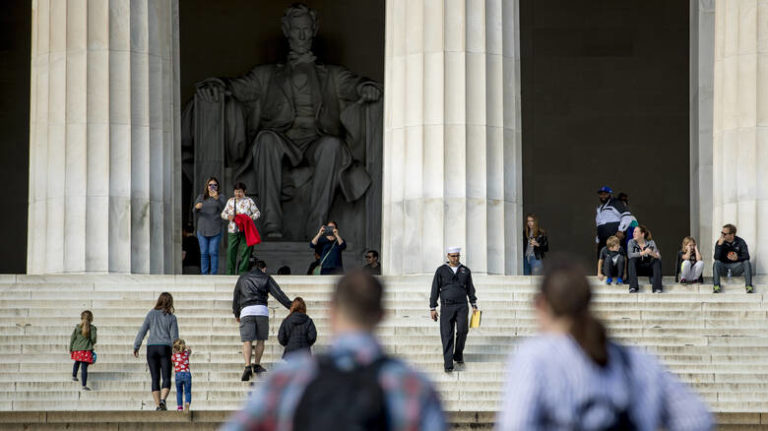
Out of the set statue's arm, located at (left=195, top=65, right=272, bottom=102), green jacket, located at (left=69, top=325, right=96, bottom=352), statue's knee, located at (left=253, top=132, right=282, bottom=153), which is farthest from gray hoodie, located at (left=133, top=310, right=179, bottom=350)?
statue's arm, located at (left=195, top=65, right=272, bottom=102)

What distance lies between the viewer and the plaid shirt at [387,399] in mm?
6000

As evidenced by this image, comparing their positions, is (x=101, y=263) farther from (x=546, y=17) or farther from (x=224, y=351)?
(x=546, y=17)

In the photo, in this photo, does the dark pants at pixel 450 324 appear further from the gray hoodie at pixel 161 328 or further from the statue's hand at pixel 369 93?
the statue's hand at pixel 369 93

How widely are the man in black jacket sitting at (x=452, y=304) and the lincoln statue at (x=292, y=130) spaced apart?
14.4 m

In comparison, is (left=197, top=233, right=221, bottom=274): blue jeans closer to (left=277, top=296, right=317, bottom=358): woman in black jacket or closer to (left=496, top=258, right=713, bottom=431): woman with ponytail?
(left=277, top=296, right=317, bottom=358): woman in black jacket

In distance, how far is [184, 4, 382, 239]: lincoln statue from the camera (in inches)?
1427

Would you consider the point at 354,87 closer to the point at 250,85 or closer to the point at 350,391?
the point at 250,85

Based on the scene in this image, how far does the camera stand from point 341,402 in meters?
5.94

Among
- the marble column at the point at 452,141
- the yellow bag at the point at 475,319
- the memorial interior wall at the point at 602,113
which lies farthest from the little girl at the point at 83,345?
the memorial interior wall at the point at 602,113

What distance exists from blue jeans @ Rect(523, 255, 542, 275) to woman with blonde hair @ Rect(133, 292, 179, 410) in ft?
37.1

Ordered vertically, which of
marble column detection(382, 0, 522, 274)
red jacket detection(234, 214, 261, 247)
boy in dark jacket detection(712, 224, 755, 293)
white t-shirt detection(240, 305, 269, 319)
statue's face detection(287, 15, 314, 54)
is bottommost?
white t-shirt detection(240, 305, 269, 319)

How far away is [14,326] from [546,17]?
21.0m

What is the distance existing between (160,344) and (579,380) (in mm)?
13854

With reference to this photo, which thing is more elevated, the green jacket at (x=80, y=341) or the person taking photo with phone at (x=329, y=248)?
the person taking photo with phone at (x=329, y=248)
